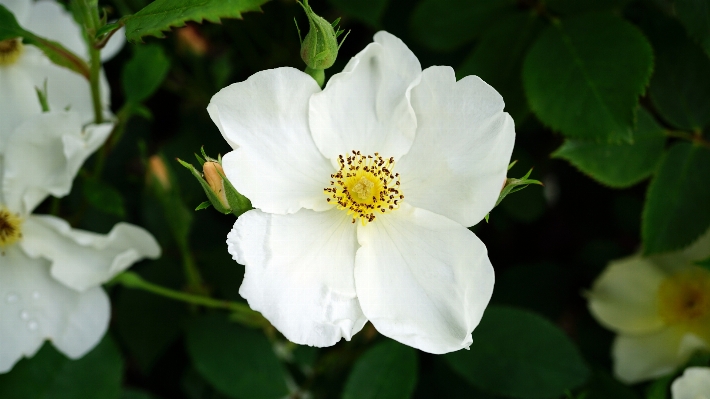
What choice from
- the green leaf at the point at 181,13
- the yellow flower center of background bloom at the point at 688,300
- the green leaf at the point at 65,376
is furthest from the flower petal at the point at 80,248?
the yellow flower center of background bloom at the point at 688,300

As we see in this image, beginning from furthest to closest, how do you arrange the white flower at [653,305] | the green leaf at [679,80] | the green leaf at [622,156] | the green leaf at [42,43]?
the white flower at [653,305], the green leaf at [679,80], the green leaf at [622,156], the green leaf at [42,43]

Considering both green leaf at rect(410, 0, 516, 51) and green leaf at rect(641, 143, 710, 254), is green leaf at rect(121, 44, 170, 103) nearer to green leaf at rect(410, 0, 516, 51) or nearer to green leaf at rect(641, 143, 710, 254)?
green leaf at rect(410, 0, 516, 51)

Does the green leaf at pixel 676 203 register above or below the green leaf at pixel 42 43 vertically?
below

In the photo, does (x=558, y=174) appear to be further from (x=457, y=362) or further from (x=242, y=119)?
(x=242, y=119)

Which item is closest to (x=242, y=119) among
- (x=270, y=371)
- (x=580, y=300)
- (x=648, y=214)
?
(x=270, y=371)

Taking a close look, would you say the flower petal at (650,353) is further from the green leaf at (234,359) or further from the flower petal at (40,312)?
the flower petal at (40,312)

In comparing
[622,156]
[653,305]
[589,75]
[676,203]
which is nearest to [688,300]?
[653,305]

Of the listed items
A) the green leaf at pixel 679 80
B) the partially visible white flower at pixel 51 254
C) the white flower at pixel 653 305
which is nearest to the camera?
the partially visible white flower at pixel 51 254
